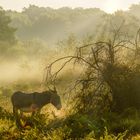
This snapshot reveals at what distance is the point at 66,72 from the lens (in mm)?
29859

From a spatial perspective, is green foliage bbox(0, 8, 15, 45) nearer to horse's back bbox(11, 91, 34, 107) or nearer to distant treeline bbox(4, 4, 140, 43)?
horse's back bbox(11, 91, 34, 107)

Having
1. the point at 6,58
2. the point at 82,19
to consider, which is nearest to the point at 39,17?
the point at 82,19

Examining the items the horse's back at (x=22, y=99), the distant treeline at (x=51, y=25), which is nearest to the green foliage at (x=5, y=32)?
the horse's back at (x=22, y=99)

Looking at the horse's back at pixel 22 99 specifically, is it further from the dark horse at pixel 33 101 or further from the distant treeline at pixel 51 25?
the distant treeline at pixel 51 25

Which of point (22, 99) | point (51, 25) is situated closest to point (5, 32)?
point (22, 99)

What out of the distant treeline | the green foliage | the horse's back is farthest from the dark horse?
the distant treeline

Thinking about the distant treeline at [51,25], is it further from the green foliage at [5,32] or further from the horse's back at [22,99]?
the horse's back at [22,99]

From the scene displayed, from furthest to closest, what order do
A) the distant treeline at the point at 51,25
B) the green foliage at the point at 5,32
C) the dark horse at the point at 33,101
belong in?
the distant treeline at the point at 51,25 → the green foliage at the point at 5,32 → the dark horse at the point at 33,101

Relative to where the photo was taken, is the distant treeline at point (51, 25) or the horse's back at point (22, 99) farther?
the distant treeline at point (51, 25)

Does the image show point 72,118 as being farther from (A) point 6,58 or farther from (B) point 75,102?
(A) point 6,58

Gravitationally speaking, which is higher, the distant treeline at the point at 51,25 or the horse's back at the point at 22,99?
the distant treeline at the point at 51,25

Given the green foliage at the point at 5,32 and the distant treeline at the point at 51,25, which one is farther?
the distant treeline at the point at 51,25

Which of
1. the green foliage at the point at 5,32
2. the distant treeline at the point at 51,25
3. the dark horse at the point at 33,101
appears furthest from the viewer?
the distant treeline at the point at 51,25

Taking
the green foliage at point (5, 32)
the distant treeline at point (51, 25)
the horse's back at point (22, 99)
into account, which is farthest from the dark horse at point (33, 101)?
the distant treeline at point (51, 25)
